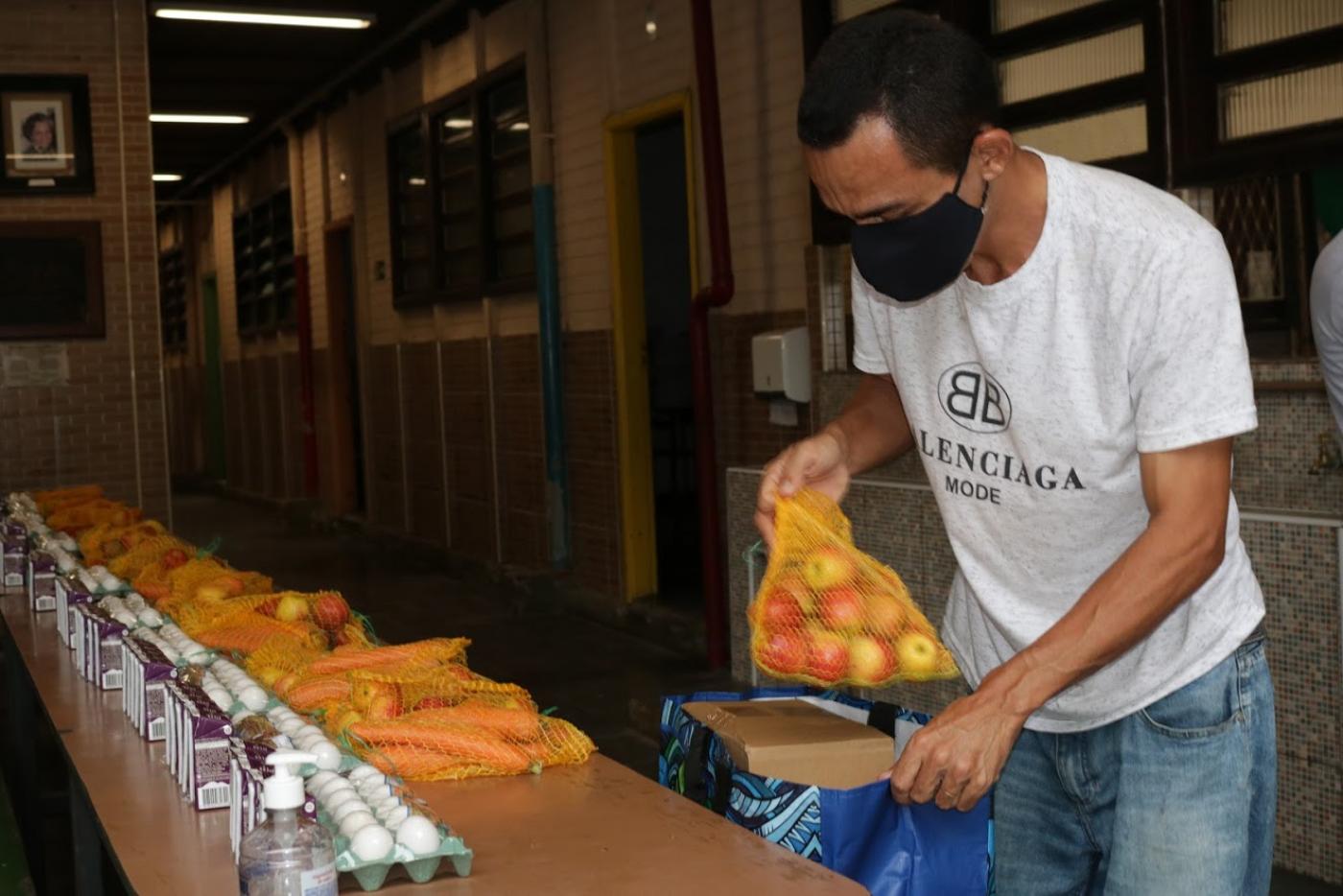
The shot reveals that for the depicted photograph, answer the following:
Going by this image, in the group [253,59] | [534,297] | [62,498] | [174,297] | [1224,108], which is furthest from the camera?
[174,297]

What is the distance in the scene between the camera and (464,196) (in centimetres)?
1054

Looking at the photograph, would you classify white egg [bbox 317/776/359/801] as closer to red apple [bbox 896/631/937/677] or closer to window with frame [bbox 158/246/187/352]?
red apple [bbox 896/631/937/677]

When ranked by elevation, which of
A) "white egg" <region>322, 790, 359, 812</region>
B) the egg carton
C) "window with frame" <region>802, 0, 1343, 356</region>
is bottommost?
the egg carton

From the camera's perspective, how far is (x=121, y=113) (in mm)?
9180

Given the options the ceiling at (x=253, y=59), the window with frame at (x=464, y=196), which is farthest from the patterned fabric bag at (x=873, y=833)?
the ceiling at (x=253, y=59)

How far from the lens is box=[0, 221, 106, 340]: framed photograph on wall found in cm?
890

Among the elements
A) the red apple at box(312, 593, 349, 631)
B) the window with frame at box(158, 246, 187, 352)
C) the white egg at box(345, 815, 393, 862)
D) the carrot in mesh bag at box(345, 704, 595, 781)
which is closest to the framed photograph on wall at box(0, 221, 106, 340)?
the red apple at box(312, 593, 349, 631)

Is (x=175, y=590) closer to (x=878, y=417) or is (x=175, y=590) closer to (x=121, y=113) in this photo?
(x=878, y=417)

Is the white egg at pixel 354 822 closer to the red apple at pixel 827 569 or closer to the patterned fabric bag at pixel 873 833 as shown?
the patterned fabric bag at pixel 873 833

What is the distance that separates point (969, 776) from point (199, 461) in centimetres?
2006

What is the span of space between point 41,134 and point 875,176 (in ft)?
28.0

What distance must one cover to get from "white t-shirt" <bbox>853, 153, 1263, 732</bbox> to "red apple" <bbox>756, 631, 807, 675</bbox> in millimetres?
283

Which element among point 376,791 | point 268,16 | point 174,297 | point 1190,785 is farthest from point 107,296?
point 174,297

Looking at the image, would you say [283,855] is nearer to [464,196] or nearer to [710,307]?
[710,307]
